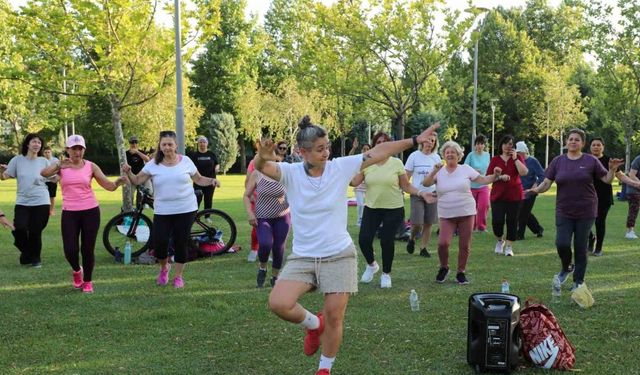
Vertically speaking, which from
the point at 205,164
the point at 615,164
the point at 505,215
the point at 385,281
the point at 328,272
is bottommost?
the point at 385,281

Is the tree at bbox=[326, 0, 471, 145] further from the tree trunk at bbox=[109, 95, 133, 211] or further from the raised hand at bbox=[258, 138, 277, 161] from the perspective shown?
the raised hand at bbox=[258, 138, 277, 161]

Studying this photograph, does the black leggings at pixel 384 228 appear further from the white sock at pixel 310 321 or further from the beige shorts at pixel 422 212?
the white sock at pixel 310 321

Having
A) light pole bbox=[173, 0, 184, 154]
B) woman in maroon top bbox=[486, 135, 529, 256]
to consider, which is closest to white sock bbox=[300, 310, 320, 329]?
woman in maroon top bbox=[486, 135, 529, 256]

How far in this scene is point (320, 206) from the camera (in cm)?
457

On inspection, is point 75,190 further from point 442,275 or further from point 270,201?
point 442,275

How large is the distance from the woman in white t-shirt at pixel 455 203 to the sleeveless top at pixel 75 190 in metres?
4.13

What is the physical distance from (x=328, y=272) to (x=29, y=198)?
6.75 m

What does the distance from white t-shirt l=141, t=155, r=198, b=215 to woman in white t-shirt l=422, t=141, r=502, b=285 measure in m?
2.99

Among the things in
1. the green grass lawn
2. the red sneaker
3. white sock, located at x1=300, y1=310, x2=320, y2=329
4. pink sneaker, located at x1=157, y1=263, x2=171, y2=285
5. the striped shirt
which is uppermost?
the striped shirt

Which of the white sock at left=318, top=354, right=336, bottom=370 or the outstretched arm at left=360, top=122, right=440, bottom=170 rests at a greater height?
the outstretched arm at left=360, top=122, right=440, bottom=170

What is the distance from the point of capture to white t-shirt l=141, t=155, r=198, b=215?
763 centimetres

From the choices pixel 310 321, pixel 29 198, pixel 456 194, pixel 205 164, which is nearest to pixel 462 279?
pixel 456 194

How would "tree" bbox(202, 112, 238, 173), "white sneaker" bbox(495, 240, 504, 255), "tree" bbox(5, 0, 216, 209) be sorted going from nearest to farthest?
"white sneaker" bbox(495, 240, 504, 255) < "tree" bbox(5, 0, 216, 209) < "tree" bbox(202, 112, 238, 173)

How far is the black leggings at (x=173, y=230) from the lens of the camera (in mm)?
7719
